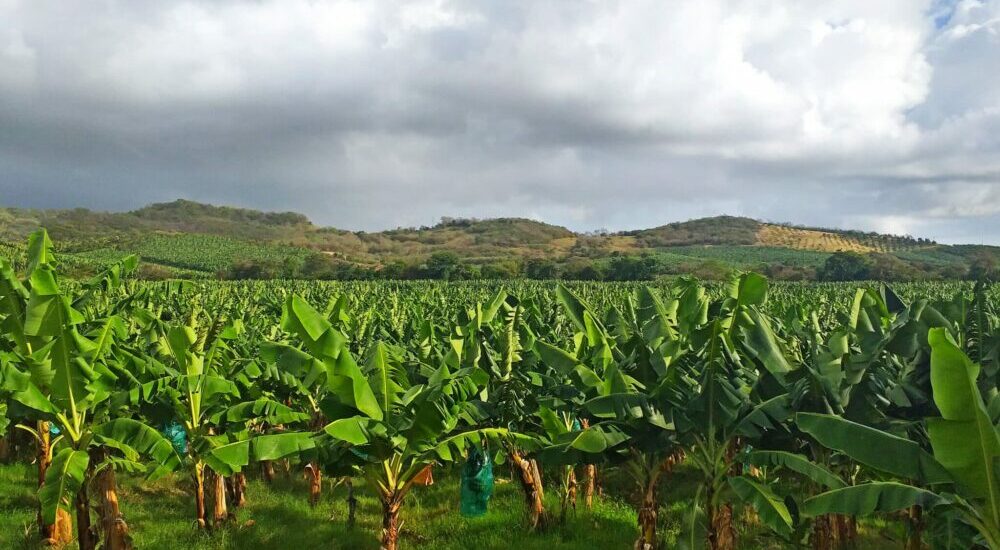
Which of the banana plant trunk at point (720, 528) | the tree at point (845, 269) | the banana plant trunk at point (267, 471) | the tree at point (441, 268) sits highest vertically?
the tree at point (845, 269)

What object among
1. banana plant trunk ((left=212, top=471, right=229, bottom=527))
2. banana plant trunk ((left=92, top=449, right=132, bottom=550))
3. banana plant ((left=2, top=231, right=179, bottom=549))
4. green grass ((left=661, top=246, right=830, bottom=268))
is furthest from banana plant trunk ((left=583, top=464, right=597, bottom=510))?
green grass ((left=661, top=246, right=830, bottom=268))

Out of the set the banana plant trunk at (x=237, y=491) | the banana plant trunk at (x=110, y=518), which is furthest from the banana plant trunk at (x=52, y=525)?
the banana plant trunk at (x=237, y=491)

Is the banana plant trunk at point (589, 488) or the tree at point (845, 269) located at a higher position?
the tree at point (845, 269)

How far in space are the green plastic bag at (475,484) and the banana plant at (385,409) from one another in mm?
2593

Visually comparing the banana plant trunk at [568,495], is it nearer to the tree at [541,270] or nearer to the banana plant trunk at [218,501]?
the banana plant trunk at [218,501]

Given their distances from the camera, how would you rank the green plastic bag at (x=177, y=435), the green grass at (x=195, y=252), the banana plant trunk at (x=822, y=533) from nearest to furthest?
the banana plant trunk at (x=822, y=533)
the green plastic bag at (x=177, y=435)
the green grass at (x=195, y=252)

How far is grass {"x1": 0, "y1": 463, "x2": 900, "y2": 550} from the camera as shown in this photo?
8.66 meters

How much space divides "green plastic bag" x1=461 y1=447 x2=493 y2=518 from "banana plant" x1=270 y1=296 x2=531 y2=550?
259 cm

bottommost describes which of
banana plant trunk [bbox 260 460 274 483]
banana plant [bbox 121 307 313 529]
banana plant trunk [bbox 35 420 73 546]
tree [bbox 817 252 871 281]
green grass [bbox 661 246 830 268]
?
banana plant trunk [bbox 260 460 274 483]

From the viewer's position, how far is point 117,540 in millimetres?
7172

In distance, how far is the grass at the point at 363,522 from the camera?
8.66 m

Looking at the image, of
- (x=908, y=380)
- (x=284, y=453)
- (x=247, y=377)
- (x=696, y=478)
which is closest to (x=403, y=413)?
(x=284, y=453)

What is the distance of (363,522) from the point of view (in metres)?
9.90

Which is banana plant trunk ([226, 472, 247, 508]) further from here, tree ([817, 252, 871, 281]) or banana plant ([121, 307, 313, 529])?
tree ([817, 252, 871, 281])
